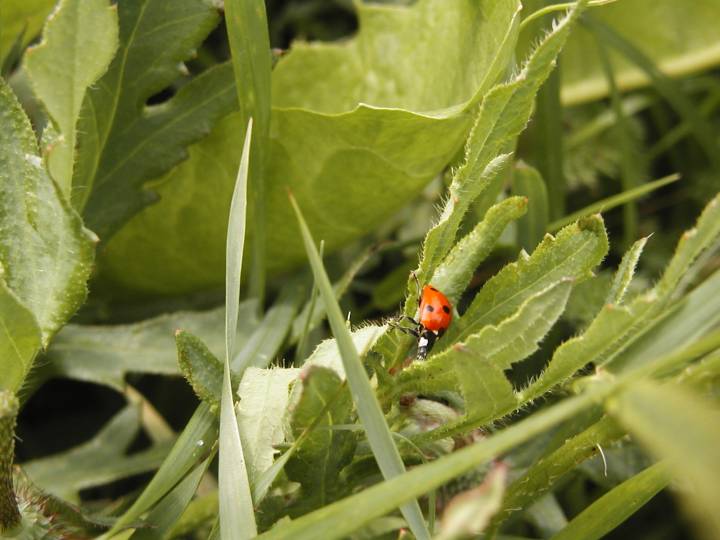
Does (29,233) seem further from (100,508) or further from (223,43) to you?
(223,43)

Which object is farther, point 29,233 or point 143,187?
point 143,187

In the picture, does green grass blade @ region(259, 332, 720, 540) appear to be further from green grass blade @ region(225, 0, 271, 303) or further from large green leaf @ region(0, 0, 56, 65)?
large green leaf @ region(0, 0, 56, 65)

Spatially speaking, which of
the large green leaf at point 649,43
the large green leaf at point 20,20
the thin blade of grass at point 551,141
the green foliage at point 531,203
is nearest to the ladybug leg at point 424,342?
the green foliage at point 531,203

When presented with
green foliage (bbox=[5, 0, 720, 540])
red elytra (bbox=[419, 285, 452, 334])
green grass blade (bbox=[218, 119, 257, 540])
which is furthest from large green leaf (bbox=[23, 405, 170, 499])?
red elytra (bbox=[419, 285, 452, 334])

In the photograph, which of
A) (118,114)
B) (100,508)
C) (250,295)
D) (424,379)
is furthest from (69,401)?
(424,379)

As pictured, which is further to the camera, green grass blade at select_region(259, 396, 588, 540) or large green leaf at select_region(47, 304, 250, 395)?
Answer: large green leaf at select_region(47, 304, 250, 395)

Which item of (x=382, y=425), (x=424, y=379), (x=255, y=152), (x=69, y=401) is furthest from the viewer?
(x=69, y=401)

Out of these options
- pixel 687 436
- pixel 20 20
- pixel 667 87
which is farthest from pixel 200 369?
pixel 667 87

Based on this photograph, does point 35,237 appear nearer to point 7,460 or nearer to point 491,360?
point 7,460
